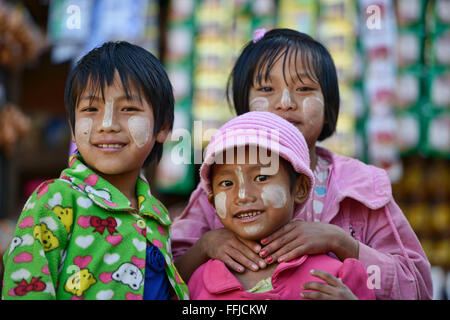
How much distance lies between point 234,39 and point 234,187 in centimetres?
352

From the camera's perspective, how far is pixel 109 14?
3.83 meters

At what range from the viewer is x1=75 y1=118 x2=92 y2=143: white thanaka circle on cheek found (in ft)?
4.63

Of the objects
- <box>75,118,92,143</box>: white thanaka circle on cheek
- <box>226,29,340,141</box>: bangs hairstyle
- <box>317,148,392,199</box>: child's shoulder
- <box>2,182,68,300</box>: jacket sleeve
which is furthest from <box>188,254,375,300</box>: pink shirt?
<box>226,29,340,141</box>: bangs hairstyle

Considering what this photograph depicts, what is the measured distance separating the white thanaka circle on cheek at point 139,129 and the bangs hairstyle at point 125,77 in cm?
6

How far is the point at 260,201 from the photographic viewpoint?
1.37 m

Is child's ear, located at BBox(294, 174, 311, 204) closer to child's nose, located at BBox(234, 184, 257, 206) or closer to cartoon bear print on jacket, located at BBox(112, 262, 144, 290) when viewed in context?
child's nose, located at BBox(234, 184, 257, 206)

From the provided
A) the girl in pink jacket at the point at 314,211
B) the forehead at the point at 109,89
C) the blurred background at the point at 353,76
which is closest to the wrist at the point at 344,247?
the girl in pink jacket at the point at 314,211

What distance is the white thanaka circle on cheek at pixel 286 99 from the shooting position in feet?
5.38

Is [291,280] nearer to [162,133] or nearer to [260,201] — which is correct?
[260,201]

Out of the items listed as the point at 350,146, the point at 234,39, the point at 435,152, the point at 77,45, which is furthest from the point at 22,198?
the point at 435,152

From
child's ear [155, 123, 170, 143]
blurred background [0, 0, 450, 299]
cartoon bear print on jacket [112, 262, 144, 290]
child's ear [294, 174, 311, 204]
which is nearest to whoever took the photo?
cartoon bear print on jacket [112, 262, 144, 290]

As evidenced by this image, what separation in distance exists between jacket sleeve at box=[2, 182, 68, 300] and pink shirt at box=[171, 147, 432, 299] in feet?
1.71
